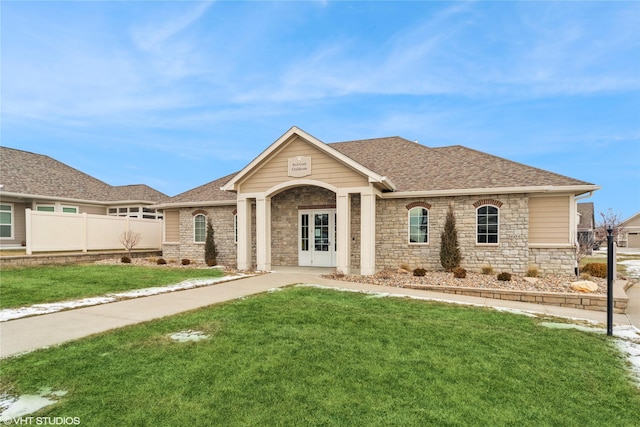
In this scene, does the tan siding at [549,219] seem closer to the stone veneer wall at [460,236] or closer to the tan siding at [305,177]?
the stone veneer wall at [460,236]

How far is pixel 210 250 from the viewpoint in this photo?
16.8 meters

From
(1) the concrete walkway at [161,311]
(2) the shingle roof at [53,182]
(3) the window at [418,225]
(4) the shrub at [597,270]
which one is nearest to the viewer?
(1) the concrete walkway at [161,311]

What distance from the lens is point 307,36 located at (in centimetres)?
1533

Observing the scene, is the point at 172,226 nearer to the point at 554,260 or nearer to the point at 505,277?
the point at 505,277

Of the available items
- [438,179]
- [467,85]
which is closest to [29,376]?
[438,179]

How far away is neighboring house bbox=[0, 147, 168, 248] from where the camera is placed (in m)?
18.6

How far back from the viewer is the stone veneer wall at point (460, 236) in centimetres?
1291

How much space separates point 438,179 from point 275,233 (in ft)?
25.0

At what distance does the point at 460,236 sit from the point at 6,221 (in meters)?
22.8

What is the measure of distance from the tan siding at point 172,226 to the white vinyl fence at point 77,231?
251 cm

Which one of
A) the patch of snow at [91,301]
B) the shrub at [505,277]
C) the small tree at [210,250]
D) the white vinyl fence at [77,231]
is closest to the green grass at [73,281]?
the patch of snow at [91,301]

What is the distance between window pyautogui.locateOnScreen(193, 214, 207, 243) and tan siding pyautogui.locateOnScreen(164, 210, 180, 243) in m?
1.54

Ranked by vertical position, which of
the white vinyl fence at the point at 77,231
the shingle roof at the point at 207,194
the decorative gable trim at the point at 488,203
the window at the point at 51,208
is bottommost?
the white vinyl fence at the point at 77,231

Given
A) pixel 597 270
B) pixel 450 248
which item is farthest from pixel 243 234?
pixel 597 270
